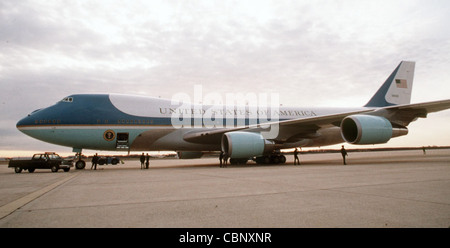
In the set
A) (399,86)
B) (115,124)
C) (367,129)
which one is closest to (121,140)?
(115,124)

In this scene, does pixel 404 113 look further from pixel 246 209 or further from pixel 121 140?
pixel 121 140

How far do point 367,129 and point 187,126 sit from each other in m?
9.04

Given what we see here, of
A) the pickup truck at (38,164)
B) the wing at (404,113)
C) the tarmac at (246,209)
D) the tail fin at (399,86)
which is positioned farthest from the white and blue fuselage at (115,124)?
the tarmac at (246,209)

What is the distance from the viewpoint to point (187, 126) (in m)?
16.1

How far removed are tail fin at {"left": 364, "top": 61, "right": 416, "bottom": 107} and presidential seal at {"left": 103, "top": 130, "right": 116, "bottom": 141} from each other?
57.1 ft

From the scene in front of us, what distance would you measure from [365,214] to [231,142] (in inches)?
411

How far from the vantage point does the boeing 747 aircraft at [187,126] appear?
1414cm

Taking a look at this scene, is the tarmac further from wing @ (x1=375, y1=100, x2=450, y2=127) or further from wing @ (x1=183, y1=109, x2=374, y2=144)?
wing @ (x1=375, y1=100, x2=450, y2=127)

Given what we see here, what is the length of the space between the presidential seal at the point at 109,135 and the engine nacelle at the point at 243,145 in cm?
559

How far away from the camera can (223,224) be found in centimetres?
323

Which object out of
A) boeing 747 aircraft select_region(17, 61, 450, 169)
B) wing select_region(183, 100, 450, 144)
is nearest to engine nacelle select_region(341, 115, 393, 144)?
boeing 747 aircraft select_region(17, 61, 450, 169)
